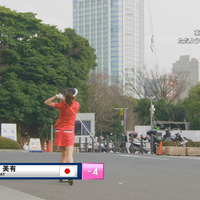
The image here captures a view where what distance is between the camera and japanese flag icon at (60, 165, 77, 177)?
6.30m

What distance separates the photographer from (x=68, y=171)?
251 inches

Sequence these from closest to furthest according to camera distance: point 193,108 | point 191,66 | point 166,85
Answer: point 193,108 → point 166,85 → point 191,66

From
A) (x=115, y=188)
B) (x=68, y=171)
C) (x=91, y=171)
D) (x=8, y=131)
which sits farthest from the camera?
(x=8, y=131)

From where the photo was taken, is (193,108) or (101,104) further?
(193,108)

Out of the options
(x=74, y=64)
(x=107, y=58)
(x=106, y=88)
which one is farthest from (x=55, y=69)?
(x=107, y=58)

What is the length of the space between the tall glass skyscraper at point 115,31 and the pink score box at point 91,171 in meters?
176

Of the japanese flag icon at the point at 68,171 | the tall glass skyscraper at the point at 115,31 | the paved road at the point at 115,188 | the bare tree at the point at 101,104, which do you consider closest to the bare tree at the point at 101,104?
the bare tree at the point at 101,104

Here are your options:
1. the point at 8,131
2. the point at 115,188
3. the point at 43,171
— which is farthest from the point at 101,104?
the point at 43,171

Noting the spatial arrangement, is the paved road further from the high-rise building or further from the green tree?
the high-rise building

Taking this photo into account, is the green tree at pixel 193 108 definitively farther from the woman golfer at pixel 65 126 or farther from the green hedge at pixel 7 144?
the woman golfer at pixel 65 126

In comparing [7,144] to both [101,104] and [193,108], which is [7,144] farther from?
[193,108]

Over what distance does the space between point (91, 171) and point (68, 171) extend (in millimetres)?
352

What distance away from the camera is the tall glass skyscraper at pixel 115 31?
18512 cm

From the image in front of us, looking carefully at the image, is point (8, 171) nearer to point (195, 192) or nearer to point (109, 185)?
point (109, 185)
